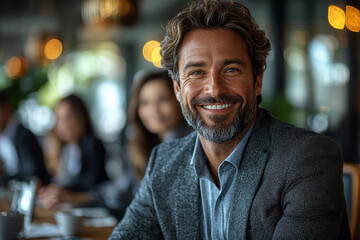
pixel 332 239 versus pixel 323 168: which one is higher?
pixel 323 168

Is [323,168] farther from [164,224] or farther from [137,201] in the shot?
[137,201]

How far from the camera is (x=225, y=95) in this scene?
1.30m

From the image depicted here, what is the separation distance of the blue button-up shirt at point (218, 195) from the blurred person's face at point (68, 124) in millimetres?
2041

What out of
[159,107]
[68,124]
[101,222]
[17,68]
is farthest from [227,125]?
[17,68]

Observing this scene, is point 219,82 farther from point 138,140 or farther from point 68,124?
point 68,124

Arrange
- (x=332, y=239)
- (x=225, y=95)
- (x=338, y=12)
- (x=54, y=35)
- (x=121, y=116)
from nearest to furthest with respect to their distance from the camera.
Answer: (x=332, y=239), (x=225, y=95), (x=338, y=12), (x=54, y=35), (x=121, y=116)

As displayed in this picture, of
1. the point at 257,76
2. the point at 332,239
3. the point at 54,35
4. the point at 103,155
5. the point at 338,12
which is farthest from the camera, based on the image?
the point at 54,35

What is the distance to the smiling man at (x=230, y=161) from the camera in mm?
1131

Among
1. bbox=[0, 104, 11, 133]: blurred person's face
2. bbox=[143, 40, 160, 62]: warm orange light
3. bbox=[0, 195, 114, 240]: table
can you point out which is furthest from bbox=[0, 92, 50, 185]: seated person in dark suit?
bbox=[143, 40, 160, 62]: warm orange light

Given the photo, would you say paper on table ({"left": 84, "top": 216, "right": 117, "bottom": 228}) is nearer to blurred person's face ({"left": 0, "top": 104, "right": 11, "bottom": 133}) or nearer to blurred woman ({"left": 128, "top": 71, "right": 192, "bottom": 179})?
blurred woman ({"left": 128, "top": 71, "right": 192, "bottom": 179})

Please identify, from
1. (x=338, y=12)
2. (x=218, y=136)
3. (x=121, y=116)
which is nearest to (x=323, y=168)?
(x=218, y=136)

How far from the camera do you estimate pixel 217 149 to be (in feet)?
4.50

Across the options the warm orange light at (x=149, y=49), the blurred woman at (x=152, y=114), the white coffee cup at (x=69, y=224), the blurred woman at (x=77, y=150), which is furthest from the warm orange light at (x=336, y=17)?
the warm orange light at (x=149, y=49)

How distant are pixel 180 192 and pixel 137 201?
0.20 metres
